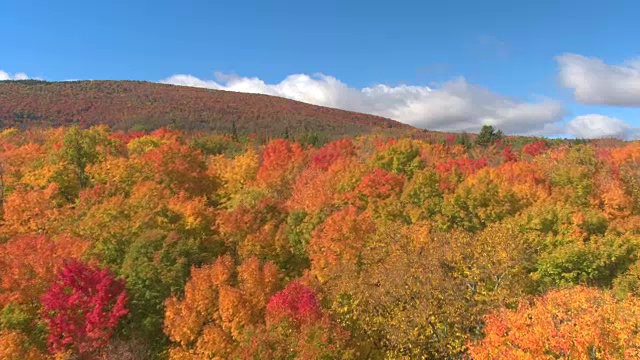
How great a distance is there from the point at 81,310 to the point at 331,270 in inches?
644

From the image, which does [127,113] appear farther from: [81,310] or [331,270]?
[331,270]

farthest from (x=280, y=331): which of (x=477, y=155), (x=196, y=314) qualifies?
(x=477, y=155)

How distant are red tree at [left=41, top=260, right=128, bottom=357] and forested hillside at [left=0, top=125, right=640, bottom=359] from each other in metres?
0.10

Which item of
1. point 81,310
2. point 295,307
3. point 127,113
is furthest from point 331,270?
point 127,113

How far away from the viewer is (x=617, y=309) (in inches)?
787

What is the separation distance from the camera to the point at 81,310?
28.2 m

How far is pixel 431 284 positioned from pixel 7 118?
533 feet

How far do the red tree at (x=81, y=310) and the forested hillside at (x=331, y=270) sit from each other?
0.10 metres

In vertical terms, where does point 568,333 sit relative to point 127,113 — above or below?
below

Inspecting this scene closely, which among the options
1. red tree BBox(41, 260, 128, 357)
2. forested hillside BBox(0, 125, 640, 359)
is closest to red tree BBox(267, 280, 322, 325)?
forested hillside BBox(0, 125, 640, 359)

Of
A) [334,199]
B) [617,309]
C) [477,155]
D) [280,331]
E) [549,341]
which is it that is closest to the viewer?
[549,341]

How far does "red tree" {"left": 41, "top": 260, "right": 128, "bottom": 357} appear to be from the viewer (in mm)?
27188

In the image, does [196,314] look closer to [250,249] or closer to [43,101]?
[250,249]

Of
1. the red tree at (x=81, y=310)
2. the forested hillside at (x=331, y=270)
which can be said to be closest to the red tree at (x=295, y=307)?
the forested hillside at (x=331, y=270)
